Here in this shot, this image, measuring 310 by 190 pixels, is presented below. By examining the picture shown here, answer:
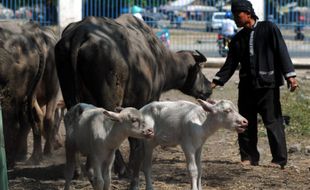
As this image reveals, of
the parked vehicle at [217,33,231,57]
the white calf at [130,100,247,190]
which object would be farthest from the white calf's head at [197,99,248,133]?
the parked vehicle at [217,33,231,57]

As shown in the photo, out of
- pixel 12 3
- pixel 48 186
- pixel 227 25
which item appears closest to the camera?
pixel 48 186

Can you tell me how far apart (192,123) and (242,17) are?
2.08m

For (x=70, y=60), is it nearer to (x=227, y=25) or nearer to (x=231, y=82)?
(x=231, y=82)

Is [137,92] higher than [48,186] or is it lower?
higher

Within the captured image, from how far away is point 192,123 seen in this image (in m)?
7.79

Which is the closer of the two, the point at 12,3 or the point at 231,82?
the point at 231,82

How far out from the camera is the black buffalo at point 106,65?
868 centimetres

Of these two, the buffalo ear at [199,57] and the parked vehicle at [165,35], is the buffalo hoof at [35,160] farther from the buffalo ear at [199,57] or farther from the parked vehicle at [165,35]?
the parked vehicle at [165,35]

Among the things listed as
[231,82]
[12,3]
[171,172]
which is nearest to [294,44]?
[231,82]

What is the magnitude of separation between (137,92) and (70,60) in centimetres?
79

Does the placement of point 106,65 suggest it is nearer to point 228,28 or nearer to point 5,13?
point 5,13

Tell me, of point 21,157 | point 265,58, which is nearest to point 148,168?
point 265,58

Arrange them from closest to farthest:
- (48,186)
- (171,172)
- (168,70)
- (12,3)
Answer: (48,186)
(171,172)
(168,70)
(12,3)

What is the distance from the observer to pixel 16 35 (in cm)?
953
